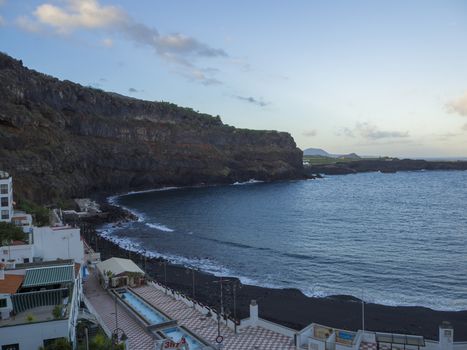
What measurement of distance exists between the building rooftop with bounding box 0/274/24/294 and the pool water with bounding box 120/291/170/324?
7190 mm

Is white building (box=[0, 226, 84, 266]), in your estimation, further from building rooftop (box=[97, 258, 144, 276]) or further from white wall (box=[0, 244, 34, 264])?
building rooftop (box=[97, 258, 144, 276])

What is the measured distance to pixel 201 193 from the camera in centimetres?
11381

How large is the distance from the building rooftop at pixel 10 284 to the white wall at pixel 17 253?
27.4ft

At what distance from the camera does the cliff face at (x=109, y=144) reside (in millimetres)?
83875

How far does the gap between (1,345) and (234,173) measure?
127395mm

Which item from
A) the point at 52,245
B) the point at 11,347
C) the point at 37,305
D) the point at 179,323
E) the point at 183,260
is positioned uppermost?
the point at 52,245

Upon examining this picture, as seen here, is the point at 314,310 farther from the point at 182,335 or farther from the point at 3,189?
the point at 3,189

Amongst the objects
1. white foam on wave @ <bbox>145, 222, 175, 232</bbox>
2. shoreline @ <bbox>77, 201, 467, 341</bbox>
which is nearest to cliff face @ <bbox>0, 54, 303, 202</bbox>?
white foam on wave @ <bbox>145, 222, 175, 232</bbox>

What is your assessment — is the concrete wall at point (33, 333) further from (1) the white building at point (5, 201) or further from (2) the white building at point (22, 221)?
(1) the white building at point (5, 201)

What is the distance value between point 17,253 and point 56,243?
3356mm

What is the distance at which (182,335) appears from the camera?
22.0 meters

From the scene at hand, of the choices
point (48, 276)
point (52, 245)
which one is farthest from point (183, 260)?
point (48, 276)

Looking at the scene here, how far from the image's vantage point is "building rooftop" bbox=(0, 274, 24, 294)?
1916 centimetres

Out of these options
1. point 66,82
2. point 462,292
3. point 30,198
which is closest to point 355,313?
point 462,292
